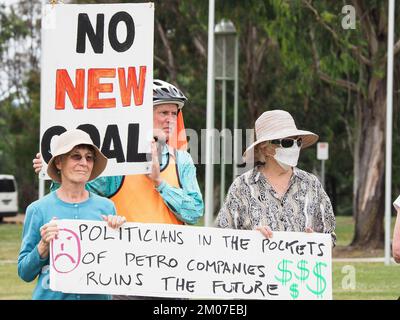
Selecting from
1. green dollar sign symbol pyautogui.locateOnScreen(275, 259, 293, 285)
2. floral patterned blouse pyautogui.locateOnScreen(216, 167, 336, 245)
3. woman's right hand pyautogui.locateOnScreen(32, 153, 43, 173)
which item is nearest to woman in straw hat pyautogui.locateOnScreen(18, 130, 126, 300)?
woman's right hand pyautogui.locateOnScreen(32, 153, 43, 173)

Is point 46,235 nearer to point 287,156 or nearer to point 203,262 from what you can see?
point 203,262

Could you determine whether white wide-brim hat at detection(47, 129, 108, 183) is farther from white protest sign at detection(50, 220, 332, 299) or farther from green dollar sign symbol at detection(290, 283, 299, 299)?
green dollar sign symbol at detection(290, 283, 299, 299)

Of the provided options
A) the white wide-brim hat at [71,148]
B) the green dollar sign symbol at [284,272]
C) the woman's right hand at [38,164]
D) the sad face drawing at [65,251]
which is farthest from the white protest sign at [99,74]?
the green dollar sign symbol at [284,272]

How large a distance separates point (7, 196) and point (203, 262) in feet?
104

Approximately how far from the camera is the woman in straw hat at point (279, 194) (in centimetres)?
612

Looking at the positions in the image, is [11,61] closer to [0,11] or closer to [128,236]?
[0,11]

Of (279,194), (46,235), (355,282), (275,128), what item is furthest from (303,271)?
(355,282)

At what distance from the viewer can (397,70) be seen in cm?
2517

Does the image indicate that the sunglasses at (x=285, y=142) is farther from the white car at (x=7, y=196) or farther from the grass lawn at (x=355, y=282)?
the white car at (x=7, y=196)

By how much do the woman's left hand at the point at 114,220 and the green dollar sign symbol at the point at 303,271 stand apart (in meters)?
0.86

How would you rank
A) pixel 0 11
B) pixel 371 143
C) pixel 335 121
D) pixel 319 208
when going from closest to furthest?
pixel 319 208
pixel 371 143
pixel 335 121
pixel 0 11
